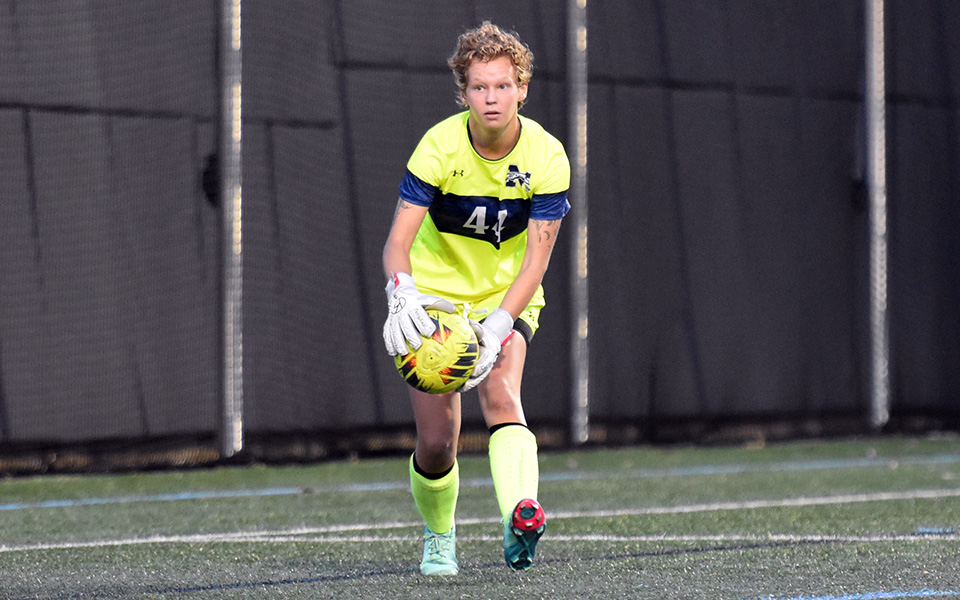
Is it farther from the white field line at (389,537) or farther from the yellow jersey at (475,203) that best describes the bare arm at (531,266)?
the white field line at (389,537)

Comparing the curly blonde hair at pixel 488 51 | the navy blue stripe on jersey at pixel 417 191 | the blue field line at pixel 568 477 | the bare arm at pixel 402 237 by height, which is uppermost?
the curly blonde hair at pixel 488 51

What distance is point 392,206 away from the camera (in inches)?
359

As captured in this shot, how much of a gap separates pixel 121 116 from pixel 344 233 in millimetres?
1714

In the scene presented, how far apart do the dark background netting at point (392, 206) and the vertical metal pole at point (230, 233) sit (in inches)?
3.3

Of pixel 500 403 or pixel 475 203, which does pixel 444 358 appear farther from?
pixel 475 203

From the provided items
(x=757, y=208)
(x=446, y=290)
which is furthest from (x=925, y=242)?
(x=446, y=290)

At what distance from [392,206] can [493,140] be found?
497 cm

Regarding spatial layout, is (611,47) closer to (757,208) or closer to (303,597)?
(757,208)

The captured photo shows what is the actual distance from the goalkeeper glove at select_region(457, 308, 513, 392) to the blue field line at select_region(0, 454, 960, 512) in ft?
11.5

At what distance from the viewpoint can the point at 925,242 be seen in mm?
11156

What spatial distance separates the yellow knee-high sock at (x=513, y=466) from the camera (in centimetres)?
388

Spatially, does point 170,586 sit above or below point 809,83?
below

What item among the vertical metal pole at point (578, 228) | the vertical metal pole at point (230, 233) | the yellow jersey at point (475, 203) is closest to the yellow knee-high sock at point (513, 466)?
the yellow jersey at point (475, 203)

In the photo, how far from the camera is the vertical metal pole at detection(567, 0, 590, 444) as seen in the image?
31.9ft
